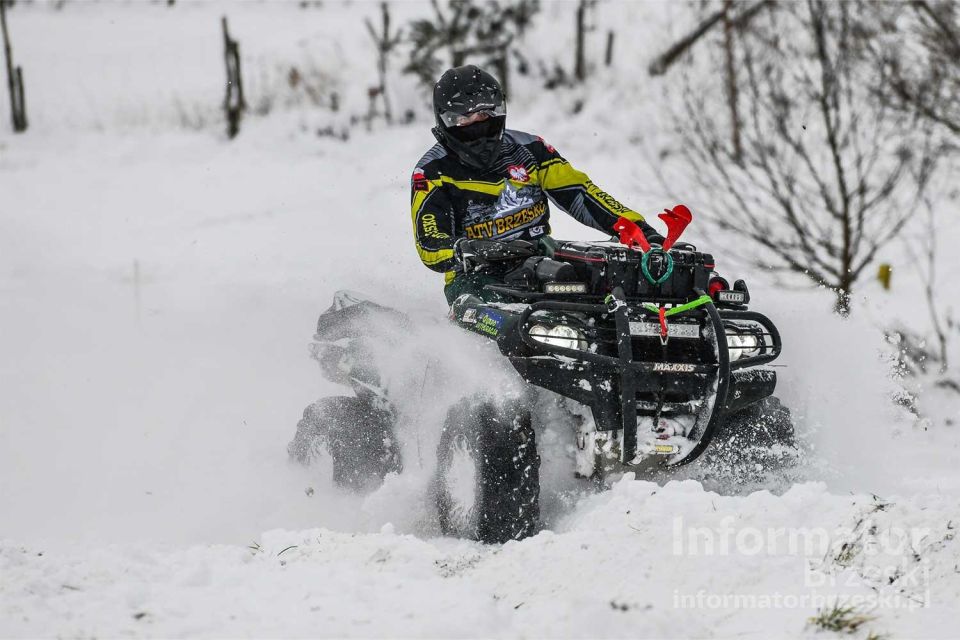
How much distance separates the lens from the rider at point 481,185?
671 cm

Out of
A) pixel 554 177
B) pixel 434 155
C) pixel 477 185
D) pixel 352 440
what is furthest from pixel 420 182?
pixel 352 440

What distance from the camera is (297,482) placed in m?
7.06

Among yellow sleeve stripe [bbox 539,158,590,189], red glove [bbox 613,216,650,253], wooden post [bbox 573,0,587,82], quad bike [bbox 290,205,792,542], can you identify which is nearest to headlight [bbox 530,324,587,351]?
quad bike [bbox 290,205,792,542]

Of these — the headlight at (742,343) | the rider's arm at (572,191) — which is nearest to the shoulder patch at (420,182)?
the rider's arm at (572,191)

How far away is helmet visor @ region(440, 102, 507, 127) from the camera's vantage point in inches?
266

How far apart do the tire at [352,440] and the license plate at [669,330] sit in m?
2.03

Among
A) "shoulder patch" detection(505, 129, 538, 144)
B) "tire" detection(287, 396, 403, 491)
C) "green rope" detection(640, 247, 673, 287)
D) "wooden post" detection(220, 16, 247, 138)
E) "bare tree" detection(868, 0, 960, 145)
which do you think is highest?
"wooden post" detection(220, 16, 247, 138)

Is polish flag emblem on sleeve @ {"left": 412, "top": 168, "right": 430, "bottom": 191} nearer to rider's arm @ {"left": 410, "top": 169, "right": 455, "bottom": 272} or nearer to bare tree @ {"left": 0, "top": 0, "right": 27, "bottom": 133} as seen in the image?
rider's arm @ {"left": 410, "top": 169, "right": 455, "bottom": 272}

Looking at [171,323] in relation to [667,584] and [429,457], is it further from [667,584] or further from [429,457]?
[667,584]

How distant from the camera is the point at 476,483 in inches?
209

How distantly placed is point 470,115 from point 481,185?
474mm

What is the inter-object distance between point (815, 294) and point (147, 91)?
1499 centimetres

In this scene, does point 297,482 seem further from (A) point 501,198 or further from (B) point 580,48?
(B) point 580,48

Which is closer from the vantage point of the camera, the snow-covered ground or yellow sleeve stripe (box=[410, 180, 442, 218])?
the snow-covered ground
